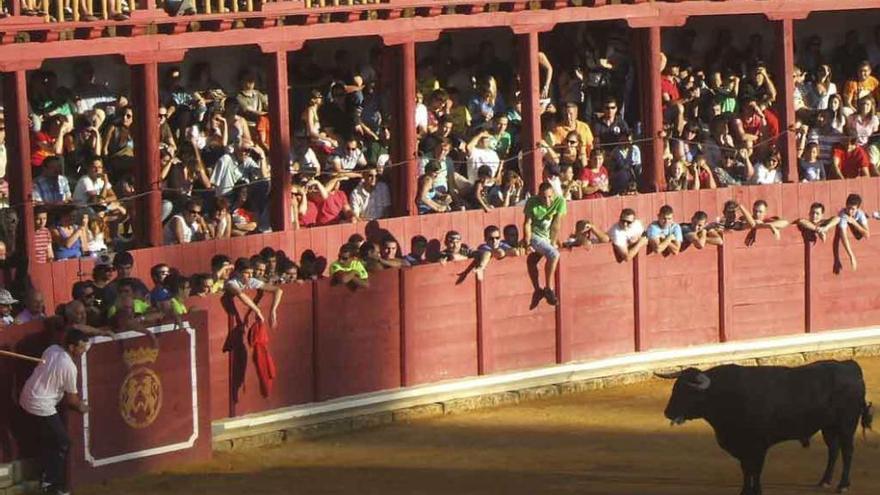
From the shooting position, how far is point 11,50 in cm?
2327

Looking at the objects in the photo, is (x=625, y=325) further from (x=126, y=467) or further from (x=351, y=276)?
(x=126, y=467)

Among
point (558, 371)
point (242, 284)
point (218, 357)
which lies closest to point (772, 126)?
point (558, 371)

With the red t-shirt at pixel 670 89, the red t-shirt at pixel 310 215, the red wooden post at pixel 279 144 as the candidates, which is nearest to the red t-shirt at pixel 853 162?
the red t-shirt at pixel 670 89

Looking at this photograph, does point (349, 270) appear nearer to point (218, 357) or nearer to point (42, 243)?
point (218, 357)

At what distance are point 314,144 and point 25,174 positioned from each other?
3.59 metres

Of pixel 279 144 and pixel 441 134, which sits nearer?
pixel 279 144

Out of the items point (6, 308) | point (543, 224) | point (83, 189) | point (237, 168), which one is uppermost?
point (237, 168)

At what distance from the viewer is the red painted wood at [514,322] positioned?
24359 mm

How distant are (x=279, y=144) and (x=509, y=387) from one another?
3351mm

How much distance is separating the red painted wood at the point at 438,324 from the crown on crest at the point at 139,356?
3.63m

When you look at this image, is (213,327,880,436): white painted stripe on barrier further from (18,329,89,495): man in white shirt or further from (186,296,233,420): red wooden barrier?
(18,329,89,495): man in white shirt

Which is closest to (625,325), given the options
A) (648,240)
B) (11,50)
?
(648,240)

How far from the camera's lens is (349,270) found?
23.0 meters

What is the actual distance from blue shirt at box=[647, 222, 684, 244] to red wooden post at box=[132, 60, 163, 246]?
4845 mm
